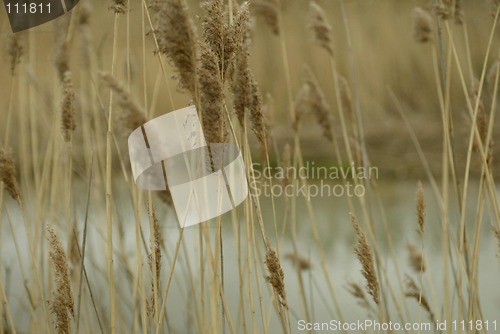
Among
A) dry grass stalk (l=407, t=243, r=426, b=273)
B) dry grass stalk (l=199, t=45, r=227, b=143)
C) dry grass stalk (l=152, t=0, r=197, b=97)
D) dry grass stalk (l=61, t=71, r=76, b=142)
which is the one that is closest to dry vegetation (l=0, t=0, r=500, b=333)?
dry grass stalk (l=407, t=243, r=426, b=273)

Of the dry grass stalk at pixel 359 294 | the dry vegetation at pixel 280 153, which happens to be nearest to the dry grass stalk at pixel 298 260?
the dry vegetation at pixel 280 153

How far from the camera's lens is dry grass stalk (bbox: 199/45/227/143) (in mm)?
978

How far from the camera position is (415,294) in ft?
4.38

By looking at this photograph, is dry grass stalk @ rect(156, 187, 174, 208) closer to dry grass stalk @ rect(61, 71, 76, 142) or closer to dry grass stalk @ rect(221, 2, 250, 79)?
dry grass stalk @ rect(61, 71, 76, 142)

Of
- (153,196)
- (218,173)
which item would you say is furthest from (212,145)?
(153,196)

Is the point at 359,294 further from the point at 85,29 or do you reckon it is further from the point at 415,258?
the point at 85,29

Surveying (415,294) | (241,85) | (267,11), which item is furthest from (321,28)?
(415,294)

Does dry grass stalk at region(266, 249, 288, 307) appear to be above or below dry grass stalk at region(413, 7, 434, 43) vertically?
below

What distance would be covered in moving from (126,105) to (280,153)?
0.48 m

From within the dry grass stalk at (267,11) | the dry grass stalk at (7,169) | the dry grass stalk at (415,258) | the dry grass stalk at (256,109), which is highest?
the dry grass stalk at (267,11)

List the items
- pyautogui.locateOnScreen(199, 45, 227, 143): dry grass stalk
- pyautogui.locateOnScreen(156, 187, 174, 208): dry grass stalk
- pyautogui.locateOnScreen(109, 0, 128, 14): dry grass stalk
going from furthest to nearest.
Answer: pyautogui.locateOnScreen(156, 187, 174, 208): dry grass stalk → pyautogui.locateOnScreen(109, 0, 128, 14): dry grass stalk → pyautogui.locateOnScreen(199, 45, 227, 143): dry grass stalk

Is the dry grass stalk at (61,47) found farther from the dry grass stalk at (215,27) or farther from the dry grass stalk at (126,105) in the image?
the dry grass stalk at (215,27)

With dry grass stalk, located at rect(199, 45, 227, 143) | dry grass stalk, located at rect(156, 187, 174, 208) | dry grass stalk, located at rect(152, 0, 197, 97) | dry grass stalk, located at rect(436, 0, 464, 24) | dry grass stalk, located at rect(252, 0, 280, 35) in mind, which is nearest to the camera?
dry grass stalk, located at rect(152, 0, 197, 97)

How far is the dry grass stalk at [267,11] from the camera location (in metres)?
1.41
